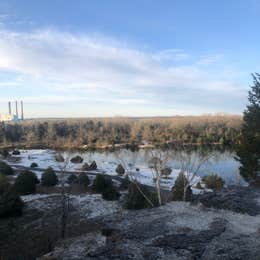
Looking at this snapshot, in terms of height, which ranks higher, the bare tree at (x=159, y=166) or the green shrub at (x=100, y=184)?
the bare tree at (x=159, y=166)

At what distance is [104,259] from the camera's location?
669 centimetres

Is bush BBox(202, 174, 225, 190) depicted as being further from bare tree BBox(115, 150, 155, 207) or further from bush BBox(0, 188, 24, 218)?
bush BBox(0, 188, 24, 218)

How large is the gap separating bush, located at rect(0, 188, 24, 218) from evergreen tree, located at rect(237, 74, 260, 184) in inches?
436

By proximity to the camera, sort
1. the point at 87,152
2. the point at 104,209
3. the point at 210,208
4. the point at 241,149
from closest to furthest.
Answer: the point at 210,208, the point at 104,209, the point at 241,149, the point at 87,152

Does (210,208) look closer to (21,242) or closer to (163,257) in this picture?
(163,257)

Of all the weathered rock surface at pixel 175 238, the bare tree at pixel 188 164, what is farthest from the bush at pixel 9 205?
the bare tree at pixel 188 164

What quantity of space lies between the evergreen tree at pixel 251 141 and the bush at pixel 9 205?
11063mm

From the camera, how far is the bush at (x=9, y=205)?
1405 cm

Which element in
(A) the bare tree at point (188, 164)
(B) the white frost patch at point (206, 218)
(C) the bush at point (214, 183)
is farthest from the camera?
(C) the bush at point (214, 183)

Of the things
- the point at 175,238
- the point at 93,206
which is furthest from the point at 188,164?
the point at 175,238

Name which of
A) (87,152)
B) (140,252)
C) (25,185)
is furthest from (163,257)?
(87,152)

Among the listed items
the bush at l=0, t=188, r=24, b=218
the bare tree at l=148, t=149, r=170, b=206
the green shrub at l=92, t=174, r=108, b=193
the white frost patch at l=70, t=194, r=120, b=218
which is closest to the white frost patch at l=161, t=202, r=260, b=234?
the bare tree at l=148, t=149, r=170, b=206

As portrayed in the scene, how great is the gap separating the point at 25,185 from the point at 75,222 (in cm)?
693

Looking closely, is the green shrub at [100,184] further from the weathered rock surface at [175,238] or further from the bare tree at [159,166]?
the weathered rock surface at [175,238]
